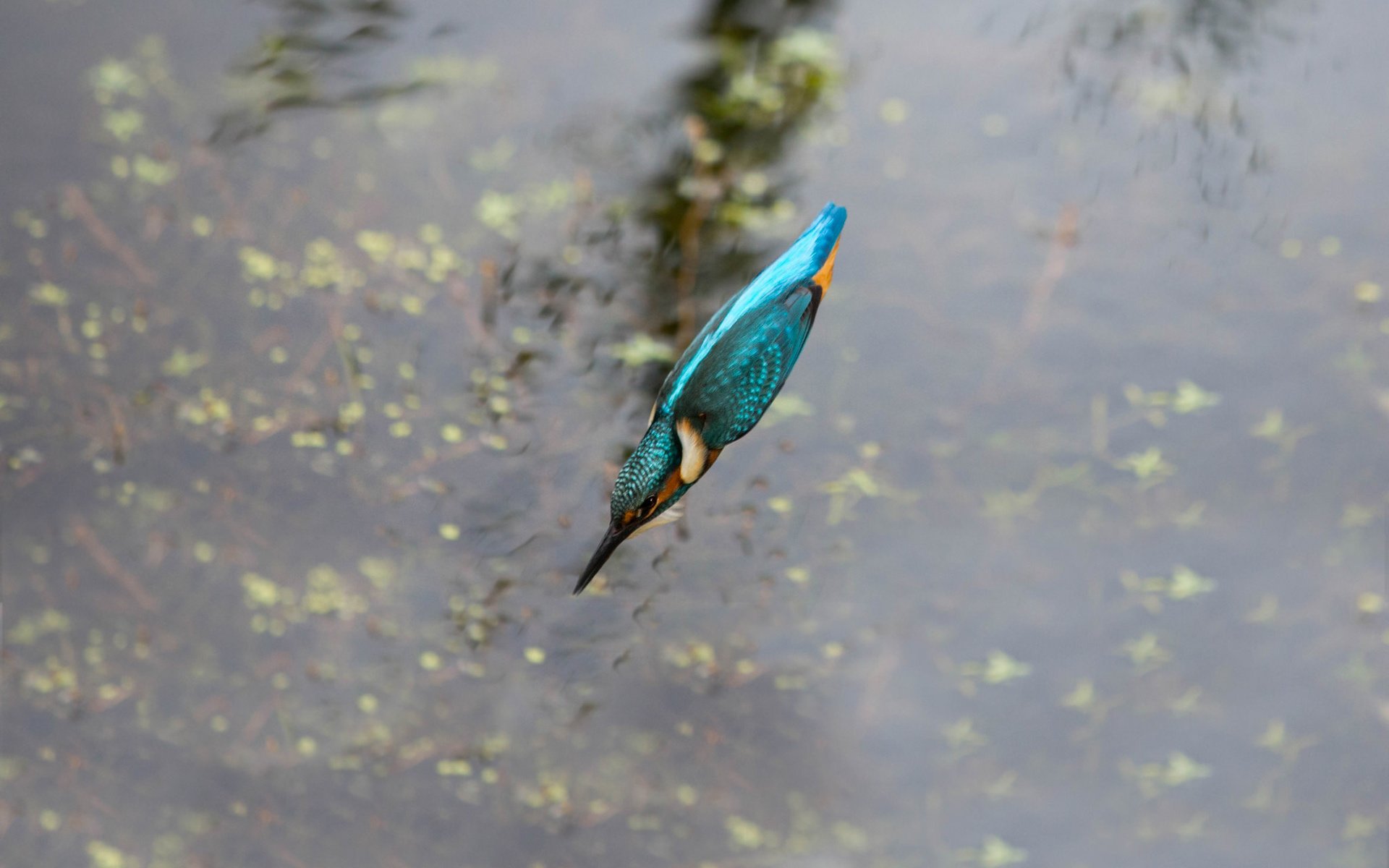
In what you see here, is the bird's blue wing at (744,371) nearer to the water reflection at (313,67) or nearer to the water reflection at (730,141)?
the water reflection at (730,141)

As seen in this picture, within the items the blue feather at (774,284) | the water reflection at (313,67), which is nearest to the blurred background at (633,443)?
the water reflection at (313,67)

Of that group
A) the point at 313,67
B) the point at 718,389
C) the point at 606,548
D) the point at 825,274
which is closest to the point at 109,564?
the point at 313,67

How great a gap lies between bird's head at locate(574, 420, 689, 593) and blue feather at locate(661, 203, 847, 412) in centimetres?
10

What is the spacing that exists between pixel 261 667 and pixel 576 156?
6.51 ft

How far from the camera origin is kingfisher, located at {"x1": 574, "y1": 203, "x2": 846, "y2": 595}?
6.74 ft

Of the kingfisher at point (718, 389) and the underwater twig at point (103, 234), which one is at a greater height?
the kingfisher at point (718, 389)

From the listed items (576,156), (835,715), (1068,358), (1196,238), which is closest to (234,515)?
(576,156)

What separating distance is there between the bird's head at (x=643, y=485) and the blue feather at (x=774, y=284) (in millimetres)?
96

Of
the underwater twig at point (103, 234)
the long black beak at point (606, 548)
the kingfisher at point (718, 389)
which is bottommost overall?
the underwater twig at point (103, 234)

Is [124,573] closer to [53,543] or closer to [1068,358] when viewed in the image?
[53,543]

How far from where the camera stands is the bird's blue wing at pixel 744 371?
6.79 feet

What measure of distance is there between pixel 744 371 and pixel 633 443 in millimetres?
1513

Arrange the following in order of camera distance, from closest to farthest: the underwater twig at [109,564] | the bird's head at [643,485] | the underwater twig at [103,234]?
the bird's head at [643,485], the underwater twig at [109,564], the underwater twig at [103,234]

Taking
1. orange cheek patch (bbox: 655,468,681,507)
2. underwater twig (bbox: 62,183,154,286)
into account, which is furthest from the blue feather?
underwater twig (bbox: 62,183,154,286)
